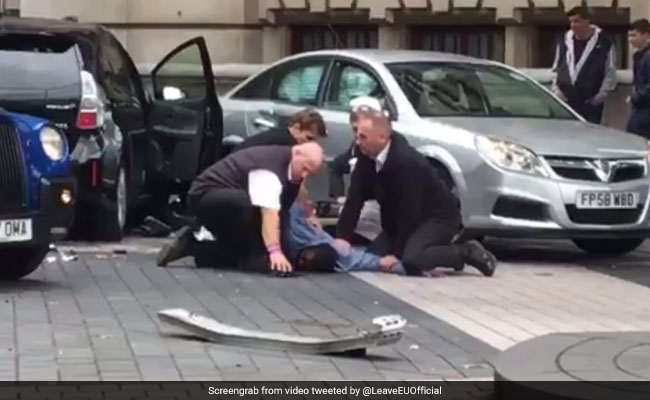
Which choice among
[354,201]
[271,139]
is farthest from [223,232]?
[354,201]

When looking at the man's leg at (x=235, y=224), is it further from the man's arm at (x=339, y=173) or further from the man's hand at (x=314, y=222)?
the man's arm at (x=339, y=173)

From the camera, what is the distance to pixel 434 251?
12906mm

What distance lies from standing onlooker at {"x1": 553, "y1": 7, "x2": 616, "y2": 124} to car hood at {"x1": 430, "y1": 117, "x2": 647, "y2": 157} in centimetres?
244

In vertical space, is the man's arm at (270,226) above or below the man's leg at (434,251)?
above

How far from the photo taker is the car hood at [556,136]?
550 inches

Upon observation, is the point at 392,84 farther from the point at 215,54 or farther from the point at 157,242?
the point at 215,54

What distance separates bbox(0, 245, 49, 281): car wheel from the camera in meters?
12.3

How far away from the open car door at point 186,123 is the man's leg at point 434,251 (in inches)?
112

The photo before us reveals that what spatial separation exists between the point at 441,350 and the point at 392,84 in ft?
16.8

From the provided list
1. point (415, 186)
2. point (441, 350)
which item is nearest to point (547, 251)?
point (415, 186)

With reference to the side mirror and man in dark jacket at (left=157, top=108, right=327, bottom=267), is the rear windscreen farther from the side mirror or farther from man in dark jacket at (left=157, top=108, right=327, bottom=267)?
man in dark jacket at (left=157, top=108, right=327, bottom=267)

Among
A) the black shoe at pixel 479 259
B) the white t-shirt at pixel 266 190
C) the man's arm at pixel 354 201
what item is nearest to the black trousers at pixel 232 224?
the white t-shirt at pixel 266 190

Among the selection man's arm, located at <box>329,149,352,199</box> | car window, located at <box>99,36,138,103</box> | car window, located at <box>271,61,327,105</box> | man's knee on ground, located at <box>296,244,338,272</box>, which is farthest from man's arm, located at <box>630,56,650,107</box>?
man's knee on ground, located at <box>296,244,338,272</box>

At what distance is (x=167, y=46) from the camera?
25.0 m
